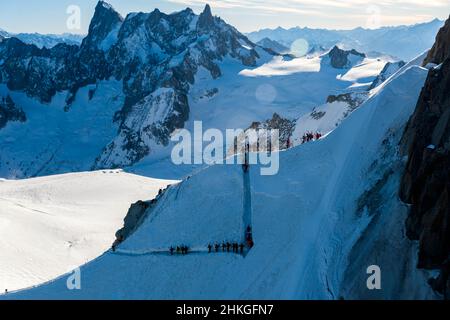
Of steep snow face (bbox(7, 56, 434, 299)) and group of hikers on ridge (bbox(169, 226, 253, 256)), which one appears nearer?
steep snow face (bbox(7, 56, 434, 299))

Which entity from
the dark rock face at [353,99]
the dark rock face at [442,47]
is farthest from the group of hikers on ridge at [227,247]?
the dark rock face at [353,99]

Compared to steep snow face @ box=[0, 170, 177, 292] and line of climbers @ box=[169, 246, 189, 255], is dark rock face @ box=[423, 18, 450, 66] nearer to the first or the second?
line of climbers @ box=[169, 246, 189, 255]

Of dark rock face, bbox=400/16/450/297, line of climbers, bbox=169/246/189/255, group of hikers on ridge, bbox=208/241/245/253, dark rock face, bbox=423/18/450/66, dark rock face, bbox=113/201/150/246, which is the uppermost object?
dark rock face, bbox=423/18/450/66

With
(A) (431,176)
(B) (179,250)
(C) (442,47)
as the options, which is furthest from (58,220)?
(A) (431,176)

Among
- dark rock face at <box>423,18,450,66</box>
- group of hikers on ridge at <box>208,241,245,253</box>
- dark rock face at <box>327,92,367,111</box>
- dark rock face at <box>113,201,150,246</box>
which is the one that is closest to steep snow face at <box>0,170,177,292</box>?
dark rock face at <box>113,201,150,246</box>

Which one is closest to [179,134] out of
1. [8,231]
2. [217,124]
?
[217,124]

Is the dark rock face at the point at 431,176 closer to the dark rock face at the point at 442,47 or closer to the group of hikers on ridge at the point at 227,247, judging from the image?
the dark rock face at the point at 442,47
